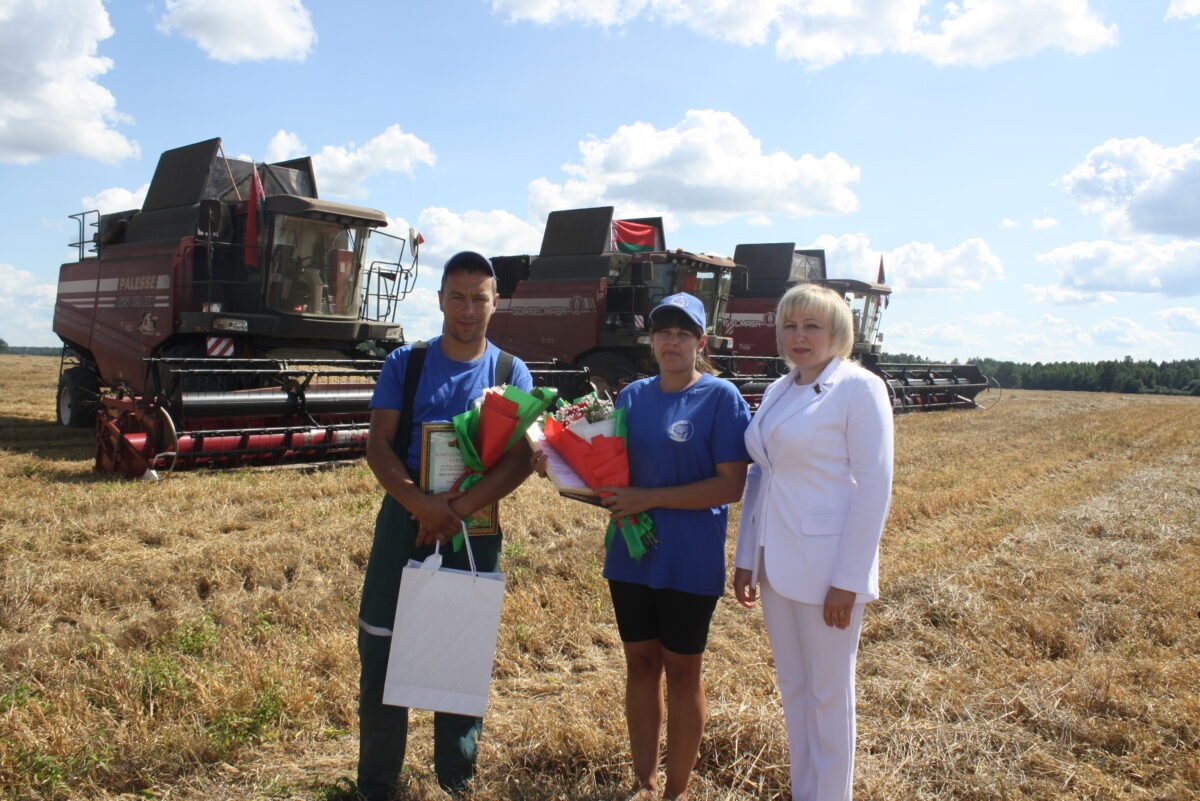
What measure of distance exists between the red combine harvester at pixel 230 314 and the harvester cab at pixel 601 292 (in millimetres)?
3401

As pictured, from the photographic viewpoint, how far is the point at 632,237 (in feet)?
49.7

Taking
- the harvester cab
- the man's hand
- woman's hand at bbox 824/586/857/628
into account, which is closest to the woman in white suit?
woman's hand at bbox 824/586/857/628

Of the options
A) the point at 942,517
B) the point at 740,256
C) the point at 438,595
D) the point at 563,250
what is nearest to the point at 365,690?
the point at 438,595

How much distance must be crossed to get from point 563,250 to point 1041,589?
452 inches

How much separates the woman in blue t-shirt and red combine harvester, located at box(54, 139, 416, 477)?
614cm

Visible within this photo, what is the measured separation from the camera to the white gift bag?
7.94ft

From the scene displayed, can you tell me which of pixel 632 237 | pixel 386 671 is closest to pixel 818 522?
pixel 386 671

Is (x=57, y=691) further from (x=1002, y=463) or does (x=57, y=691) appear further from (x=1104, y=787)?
(x=1002, y=463)

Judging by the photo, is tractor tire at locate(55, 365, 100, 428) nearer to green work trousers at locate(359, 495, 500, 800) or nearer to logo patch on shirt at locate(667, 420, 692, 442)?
green work trousers at locate(359, 495, 500, 800)

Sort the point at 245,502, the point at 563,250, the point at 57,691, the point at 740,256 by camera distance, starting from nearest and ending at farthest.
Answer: the point at 57,691
the point at 245,502
the point at 563,250
the point at 740,256

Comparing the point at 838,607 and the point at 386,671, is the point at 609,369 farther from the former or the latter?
the point at 838,607

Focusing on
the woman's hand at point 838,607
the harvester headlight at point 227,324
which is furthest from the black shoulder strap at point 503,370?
the harvester headlight at point 227,324

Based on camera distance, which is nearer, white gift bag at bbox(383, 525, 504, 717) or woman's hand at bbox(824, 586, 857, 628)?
woman's hand at bbox(824, 586, 857, 628)

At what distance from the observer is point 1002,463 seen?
10.3 meters
